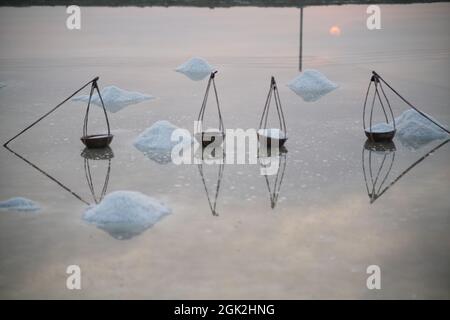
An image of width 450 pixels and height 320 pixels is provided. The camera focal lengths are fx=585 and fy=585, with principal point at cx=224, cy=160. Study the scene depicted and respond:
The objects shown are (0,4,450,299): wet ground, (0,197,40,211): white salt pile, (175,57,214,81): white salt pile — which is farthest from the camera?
(175,57,214,81): white salt pile

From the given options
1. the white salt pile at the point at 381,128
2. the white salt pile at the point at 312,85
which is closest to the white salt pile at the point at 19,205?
→ the white salt pile at the point at 381,128

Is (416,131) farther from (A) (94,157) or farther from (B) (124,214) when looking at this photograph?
(B) (124,214)

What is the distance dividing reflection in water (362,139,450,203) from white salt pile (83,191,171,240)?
2.57m

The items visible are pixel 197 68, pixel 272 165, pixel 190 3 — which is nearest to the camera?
pixel 272 165

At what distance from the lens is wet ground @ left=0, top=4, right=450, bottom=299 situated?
506 centimetres

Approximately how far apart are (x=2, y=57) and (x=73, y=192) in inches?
491

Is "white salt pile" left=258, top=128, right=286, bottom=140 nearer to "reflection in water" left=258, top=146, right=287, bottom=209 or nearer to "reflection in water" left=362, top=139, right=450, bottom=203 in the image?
"reflection in water" left=258, top=146, right=287, bottom=209


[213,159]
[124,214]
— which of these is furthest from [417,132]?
[124,214]

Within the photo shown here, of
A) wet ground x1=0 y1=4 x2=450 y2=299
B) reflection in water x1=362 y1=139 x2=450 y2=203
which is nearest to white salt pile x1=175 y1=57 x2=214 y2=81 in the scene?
wet ground x1=0 y1=4 x2=450 y2=299

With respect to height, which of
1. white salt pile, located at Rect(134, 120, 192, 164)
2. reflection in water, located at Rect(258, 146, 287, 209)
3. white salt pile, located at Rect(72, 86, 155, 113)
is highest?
white salt pile, located at Rect(72, 86, 155, 113)

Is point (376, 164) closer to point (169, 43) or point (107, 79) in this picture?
point (107, 79)

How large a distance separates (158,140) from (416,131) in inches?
158

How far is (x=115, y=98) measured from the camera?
1178 cm

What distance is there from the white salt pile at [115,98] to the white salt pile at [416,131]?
16.6 feet
